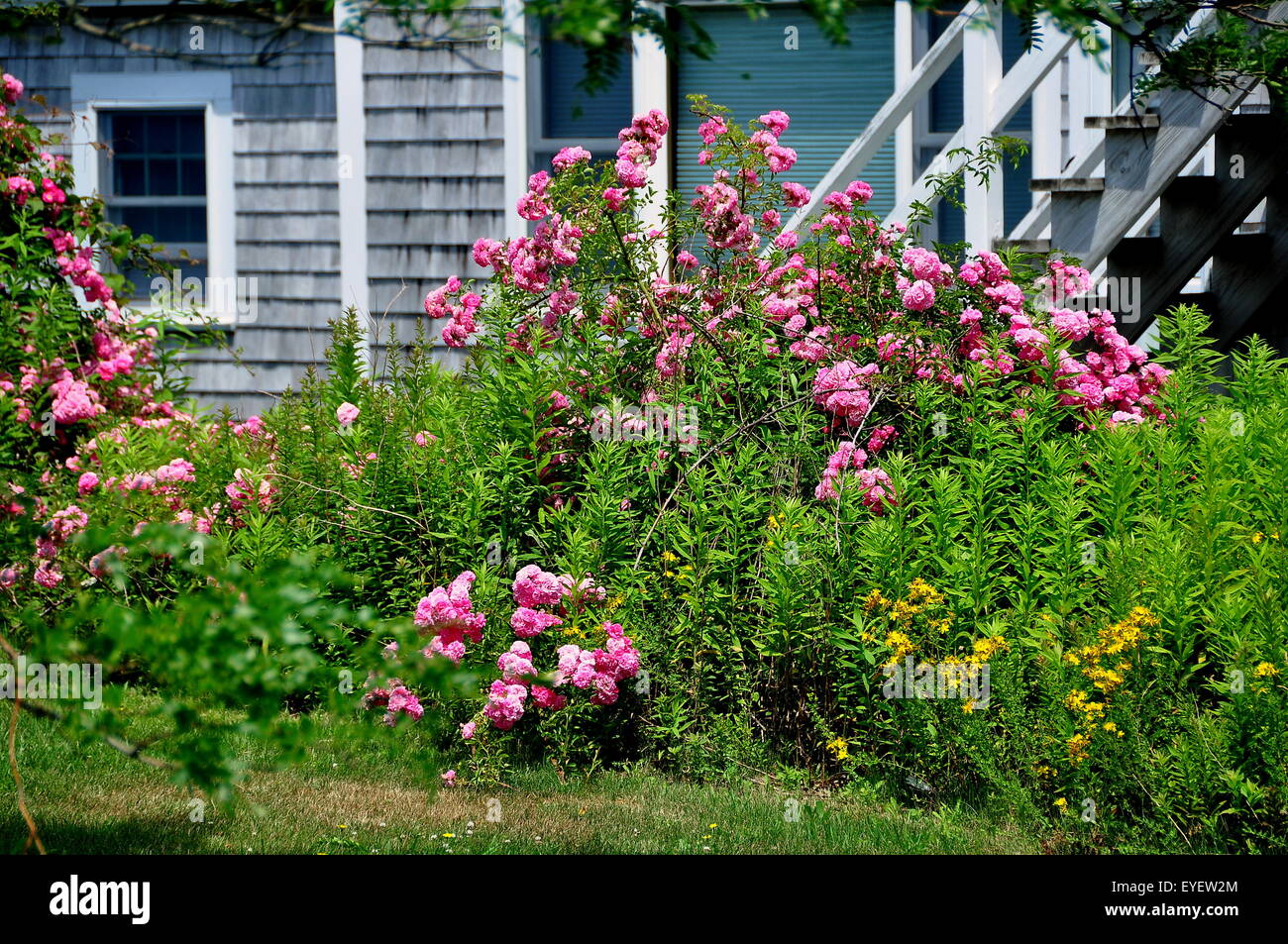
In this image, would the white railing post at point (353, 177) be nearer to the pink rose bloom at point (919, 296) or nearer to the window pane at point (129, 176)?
the window pane at point (129, 176)

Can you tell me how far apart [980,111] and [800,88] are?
2.09 meters

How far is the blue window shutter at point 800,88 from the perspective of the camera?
8625mm

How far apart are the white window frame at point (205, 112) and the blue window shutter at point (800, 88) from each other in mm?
3403

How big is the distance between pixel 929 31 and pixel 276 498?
228 inches

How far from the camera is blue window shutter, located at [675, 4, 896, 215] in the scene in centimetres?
862

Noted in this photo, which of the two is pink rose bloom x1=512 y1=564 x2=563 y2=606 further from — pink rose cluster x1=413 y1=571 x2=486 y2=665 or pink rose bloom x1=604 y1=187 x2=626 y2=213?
pink rose bloom x1=604 y1=187 x2=626 y2=213

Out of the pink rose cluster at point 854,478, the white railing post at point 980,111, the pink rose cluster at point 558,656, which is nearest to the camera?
the pink rose cluster at point 558,656

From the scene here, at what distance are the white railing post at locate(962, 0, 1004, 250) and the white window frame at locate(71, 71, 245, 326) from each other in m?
5.36

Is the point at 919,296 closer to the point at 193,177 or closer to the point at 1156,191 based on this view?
the point at 1156,191

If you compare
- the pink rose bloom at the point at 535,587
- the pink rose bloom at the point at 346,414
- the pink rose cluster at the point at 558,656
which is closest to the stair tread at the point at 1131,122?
the pink rose cluster at the point at 558,656

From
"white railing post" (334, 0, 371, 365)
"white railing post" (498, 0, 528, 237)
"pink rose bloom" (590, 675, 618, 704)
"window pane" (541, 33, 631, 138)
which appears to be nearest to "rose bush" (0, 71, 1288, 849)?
"pink rose bloom" (590, 675, 618, 704)

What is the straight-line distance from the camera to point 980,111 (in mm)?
6914

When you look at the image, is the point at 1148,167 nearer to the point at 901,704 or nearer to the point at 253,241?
the point at 901,704

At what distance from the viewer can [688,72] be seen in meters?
8.70
